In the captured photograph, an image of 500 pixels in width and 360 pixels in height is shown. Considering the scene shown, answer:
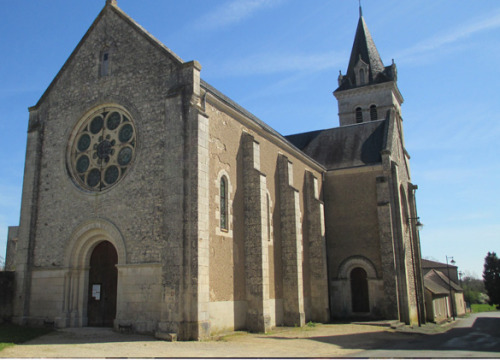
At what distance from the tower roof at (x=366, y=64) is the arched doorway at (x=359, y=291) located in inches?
733

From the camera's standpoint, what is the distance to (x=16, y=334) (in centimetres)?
1452

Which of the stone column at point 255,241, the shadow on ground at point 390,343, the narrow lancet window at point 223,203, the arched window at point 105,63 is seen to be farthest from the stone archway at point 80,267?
the shadow on ground at point 390,343

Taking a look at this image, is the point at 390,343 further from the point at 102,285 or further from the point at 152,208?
the point at 102,285

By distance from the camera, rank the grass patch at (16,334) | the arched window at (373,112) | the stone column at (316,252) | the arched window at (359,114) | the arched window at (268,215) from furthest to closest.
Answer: the arched window at (359,114) → the arched window at (373,112) → the stone column at (316,252) → the arched window at (268,215) → the grass patch at (16,334)

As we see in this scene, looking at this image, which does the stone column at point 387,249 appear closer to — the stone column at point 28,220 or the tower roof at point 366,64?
the tower roof at point 366,64

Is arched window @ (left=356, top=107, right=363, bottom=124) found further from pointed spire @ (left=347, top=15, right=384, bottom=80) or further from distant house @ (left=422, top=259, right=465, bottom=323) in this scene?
distant house @ (left=422, top=259, right=465, bottom=323)

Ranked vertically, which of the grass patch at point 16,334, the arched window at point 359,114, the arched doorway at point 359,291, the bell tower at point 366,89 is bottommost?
the grass patch at point 16,334

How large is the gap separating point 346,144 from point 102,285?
19.4 meters

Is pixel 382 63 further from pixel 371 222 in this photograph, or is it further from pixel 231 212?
pixel 231 212

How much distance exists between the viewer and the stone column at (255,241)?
17.3 m

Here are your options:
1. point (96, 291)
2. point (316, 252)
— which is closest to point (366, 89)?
point (316, 252)

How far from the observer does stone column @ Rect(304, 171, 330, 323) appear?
75.0 feet

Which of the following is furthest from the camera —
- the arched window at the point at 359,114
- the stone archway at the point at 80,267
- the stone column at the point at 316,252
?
the arched window at the point at 359,114

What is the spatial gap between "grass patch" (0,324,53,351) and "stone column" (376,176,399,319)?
16336 millimetres
